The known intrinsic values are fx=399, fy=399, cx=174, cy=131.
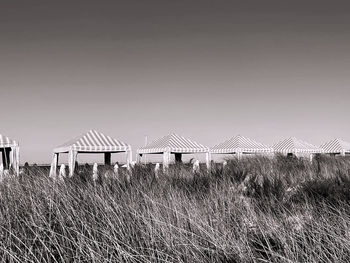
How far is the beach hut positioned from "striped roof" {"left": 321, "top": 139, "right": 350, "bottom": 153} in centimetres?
192

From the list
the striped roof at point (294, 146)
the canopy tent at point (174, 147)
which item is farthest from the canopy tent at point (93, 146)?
the striped roof at point (294, 146)

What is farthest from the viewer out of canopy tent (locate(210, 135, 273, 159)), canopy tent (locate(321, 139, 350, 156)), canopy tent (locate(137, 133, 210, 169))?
canopy tent (locate(321, 139, 350, 156))

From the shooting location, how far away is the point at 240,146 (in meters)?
22.2

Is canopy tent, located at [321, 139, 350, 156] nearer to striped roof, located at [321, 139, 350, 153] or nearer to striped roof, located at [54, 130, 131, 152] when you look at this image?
striped roof, located at [321, 139, 350, 153]

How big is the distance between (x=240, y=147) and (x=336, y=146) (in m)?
9.02

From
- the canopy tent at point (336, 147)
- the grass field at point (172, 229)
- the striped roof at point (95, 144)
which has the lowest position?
the grass field at point (172, 229)

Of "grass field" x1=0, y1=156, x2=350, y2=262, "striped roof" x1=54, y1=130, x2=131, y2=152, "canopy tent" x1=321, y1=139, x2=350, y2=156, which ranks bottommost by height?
"grass field" x1=0, y1=156, x2=350, y2=262

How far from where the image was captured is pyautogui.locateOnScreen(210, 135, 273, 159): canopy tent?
22156 mm

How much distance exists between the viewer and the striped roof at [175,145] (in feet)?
61.8

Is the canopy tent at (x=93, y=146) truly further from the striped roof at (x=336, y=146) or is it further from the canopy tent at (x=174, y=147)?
the striped roof at (x=336, y=146)

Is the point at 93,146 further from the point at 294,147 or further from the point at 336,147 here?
the point at 336,147

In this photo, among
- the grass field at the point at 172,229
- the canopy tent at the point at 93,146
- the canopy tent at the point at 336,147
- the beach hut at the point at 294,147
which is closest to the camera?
the grass field at the point at 172,229

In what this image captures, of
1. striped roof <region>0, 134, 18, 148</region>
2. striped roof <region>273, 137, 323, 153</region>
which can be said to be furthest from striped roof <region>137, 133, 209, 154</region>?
striped roof <region>0, 134, 18, 148</region>

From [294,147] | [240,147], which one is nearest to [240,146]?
[240,147]
